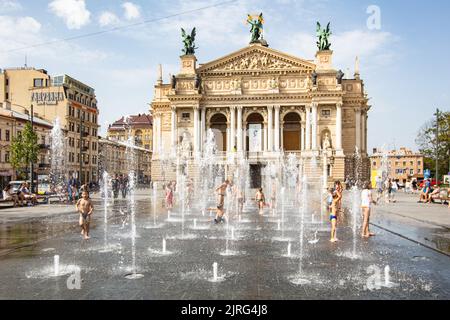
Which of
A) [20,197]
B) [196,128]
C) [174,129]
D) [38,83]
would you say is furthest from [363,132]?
[20,197]

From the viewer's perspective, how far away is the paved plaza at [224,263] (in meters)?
7.74

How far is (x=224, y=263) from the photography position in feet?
33.1

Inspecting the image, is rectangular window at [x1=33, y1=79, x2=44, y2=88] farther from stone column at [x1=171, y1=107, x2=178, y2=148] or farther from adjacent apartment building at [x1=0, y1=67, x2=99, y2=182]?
stone column at [x1=171, y1=107, x2=178, y2=148]

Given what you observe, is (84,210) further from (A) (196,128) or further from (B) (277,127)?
(B) (277,127)

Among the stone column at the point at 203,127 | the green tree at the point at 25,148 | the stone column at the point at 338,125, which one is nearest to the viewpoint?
the green tree at the point at 25,148

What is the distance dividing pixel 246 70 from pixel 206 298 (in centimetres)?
6340

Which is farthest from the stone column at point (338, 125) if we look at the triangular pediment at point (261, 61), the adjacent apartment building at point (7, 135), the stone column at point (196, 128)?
the adjacent apartment building at point (7, 135)

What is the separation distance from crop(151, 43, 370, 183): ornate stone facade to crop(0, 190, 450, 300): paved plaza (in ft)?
165

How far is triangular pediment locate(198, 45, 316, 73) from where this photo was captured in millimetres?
68000

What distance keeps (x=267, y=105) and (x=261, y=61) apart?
7.23 metres

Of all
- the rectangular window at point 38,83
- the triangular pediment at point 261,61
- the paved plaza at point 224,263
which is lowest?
the paved plaza at point 224,263

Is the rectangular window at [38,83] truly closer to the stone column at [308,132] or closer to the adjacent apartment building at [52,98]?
the adjacent apartment building at [52,98]
